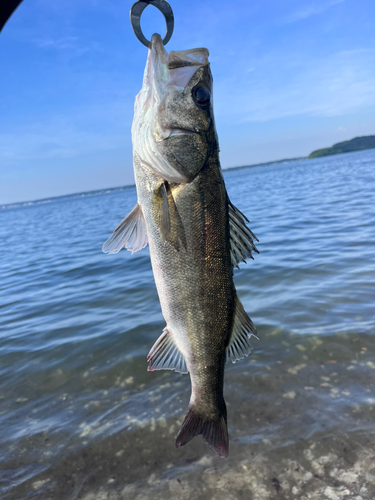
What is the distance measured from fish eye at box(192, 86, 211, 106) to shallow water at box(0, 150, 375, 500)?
12.4ft

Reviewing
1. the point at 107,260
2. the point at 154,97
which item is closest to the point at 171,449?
the point at 154,97

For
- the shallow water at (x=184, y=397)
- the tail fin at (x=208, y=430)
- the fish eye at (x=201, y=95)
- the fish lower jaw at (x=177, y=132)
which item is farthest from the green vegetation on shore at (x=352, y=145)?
the tail fin at (x=208, y=430)

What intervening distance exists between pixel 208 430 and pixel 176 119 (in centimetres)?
221

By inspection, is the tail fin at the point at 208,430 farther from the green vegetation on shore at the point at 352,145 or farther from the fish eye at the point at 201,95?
the green vegetation on shore at the point at 352,145

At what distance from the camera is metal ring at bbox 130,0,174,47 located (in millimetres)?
1598

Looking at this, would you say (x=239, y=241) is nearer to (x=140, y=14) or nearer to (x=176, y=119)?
(x=176, y=119)

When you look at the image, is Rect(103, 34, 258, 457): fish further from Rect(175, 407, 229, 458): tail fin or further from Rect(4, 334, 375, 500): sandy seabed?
Rect(4, 334, 375, 500): sandy seabed

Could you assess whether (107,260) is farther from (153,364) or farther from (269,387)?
(153,364)

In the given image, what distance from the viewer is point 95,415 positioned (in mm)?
5082

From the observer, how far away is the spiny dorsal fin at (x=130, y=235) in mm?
2342

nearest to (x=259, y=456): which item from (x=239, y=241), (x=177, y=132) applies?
(x=239, y=241)

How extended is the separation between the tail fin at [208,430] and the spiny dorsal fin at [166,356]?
39 centimetres

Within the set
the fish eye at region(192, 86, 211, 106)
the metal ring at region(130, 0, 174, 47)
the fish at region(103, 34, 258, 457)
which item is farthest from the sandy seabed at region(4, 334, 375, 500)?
the metal ring at region(130, 0, 174, 47)

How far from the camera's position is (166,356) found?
98.4 inches
